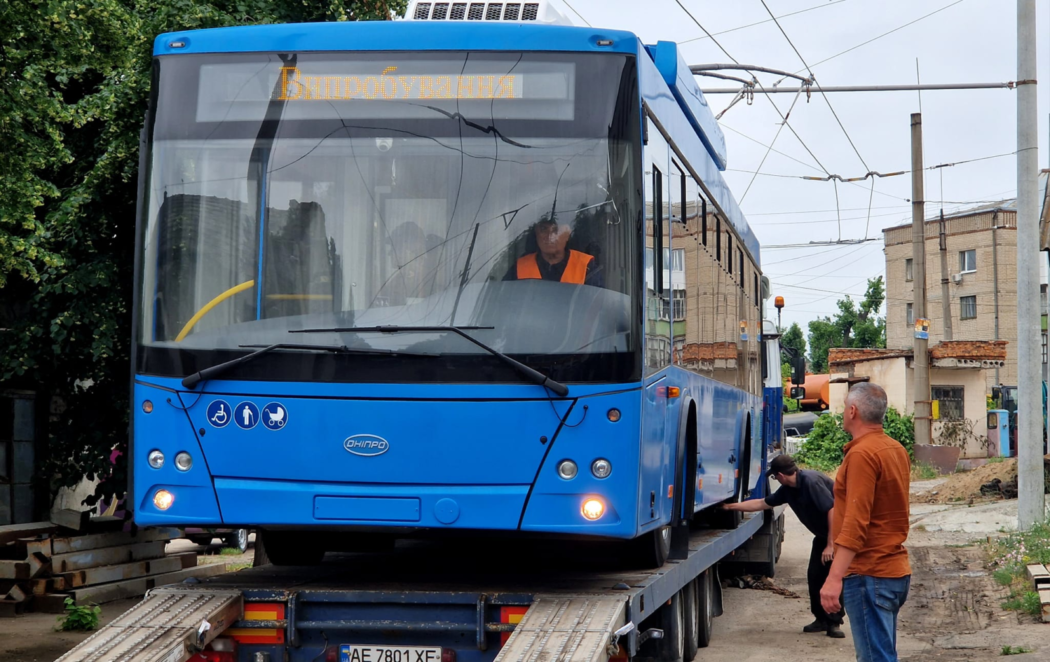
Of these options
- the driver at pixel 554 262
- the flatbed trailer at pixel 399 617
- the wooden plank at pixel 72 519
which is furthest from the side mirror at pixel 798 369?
the driver at pixel 554 262

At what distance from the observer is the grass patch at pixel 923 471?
116 ft

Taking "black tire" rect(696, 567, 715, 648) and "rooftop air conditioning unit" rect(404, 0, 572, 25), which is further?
"black tire" rect(696, 567, 715, 648)

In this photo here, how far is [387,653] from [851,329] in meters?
78.4

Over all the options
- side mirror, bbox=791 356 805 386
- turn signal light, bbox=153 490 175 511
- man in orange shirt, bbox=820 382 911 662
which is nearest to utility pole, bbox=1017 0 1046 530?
side mirror, bbox=791 356 805 386

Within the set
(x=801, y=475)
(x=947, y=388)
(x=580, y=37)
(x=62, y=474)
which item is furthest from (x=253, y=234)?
(x=947, y=388)

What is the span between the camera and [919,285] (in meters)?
31.9

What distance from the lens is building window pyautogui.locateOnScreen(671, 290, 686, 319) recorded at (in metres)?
7.93

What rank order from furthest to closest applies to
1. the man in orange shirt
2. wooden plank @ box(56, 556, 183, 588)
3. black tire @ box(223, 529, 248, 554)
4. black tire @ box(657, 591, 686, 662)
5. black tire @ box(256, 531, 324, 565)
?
black tire @ box(223, 529, 248, 554) < wooden plank @ box(56, 556, 183, 588) < black tire @ box(657, 591, 686, 662) < black tire @ box(256, 531, 324, 565) < the man in orange shirt

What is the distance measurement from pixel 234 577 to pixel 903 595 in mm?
3757

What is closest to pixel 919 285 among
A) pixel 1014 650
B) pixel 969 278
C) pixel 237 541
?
pixel 237 541

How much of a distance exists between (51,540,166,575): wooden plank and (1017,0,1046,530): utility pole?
466 inches

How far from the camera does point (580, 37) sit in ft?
21.4

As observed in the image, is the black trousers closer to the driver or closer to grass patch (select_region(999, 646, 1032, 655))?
grass patch (select_region(999, 646, 1032, 655))

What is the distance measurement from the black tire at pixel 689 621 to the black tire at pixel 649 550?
1625 millimetres
